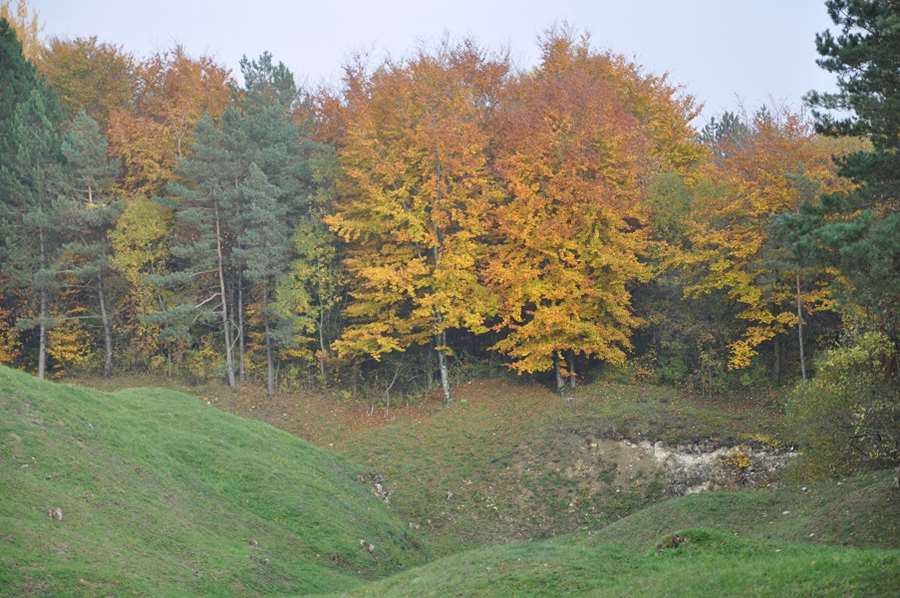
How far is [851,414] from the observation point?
74.1 feet

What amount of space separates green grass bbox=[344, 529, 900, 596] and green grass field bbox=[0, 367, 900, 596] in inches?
2.0

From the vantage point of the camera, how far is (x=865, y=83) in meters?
14.5

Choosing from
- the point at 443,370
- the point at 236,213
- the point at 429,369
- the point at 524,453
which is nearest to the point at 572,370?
the point at 443,370

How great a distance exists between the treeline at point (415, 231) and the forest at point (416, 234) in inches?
5.1

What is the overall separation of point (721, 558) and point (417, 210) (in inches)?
983

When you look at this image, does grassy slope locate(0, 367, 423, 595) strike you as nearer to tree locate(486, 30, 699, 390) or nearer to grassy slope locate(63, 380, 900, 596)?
grassy slope locate(63, 380, 900, 596)

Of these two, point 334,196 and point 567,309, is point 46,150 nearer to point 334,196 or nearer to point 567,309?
point 334,196

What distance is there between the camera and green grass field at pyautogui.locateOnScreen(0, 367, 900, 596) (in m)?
15.6

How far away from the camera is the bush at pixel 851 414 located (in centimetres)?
2166

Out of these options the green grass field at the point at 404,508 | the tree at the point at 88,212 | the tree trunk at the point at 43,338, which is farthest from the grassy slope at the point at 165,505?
the tree at the point at 88,212

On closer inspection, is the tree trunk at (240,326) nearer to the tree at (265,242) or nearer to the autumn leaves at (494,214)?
the tree at (265,242)

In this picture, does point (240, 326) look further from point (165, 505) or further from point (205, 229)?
point (165, 505)

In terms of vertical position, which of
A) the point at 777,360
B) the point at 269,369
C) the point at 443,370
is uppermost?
the point at 269,369

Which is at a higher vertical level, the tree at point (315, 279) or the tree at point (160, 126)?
the tree at point (160, 126)
